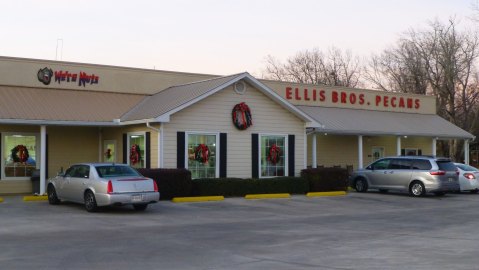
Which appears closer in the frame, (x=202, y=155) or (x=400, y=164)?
(x=202, y=155)

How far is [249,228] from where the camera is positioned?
1480 centimetres

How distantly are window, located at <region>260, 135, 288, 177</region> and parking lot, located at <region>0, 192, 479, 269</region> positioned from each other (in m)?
3.96

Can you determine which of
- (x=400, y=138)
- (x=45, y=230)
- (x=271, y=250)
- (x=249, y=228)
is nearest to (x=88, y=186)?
(x=45, y=230)

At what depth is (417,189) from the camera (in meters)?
24.7

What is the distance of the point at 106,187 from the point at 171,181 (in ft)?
15.3

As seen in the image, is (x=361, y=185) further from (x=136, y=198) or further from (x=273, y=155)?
(x=136, y=198)

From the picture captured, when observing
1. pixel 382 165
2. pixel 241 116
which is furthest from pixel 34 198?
pixel 382 165

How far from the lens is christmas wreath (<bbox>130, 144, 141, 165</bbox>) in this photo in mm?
23766

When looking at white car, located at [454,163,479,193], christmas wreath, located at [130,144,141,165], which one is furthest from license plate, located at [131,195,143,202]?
white car, located at [454,163,479,193]

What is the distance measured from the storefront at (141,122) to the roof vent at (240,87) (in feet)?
0.13

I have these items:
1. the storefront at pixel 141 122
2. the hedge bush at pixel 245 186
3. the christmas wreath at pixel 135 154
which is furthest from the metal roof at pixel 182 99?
the hedge bush at pixel 245 186

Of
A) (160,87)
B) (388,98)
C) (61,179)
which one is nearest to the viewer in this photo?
(61,179)

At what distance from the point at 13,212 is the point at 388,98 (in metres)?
24.1

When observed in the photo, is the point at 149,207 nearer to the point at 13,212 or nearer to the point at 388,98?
the point at 13,212
